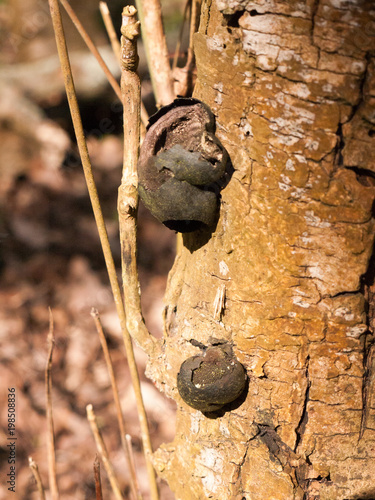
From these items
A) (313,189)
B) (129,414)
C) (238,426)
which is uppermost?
(313,189)

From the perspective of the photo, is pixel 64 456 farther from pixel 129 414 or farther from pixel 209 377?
pixel 209 377

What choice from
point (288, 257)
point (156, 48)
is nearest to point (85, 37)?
point (156, 48)

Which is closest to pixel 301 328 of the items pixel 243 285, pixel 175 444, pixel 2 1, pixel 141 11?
pixel 243 285

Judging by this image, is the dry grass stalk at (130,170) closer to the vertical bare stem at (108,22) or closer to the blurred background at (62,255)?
the vertical bare stem at (108,22)

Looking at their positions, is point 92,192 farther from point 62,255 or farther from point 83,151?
point 62,255

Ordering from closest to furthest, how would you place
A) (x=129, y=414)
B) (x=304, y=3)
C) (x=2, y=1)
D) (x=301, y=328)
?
(x=304, y=3) → (x=301, y=328) → (x=129, y=414) → (x=2, y=1)
